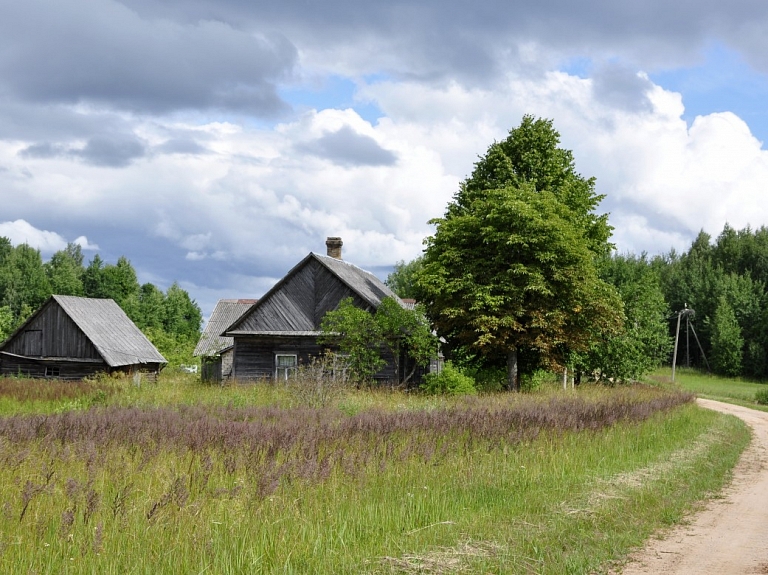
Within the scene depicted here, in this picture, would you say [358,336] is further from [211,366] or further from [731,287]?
[731,287]

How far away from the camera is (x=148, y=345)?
4606cm

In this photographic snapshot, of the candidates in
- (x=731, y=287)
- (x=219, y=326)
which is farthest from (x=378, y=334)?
(x=731, y=287)

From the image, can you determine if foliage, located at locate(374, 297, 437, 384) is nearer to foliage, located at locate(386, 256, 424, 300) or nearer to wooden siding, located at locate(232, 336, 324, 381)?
wooden siding, located at locate(232, 336, 324, 381)

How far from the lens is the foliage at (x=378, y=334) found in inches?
1250

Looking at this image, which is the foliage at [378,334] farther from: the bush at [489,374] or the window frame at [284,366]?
the bush at [489,374]

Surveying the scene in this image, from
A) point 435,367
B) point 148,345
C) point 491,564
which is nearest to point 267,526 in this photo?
point 491,564

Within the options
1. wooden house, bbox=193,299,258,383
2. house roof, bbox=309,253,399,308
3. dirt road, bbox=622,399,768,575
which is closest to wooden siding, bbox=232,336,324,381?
house roof, bbox=309,253,399,308

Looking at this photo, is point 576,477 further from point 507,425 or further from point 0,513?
point 0,513

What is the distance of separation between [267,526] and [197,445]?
3.51 meters

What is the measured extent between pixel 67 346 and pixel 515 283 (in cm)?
2548

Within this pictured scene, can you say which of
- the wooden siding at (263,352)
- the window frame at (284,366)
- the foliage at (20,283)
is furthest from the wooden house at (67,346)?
the foliage at (20,283)

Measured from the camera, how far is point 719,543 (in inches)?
316

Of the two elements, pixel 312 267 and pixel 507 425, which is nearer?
pixel 507 425

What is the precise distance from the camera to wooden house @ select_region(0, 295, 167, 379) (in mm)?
40562
